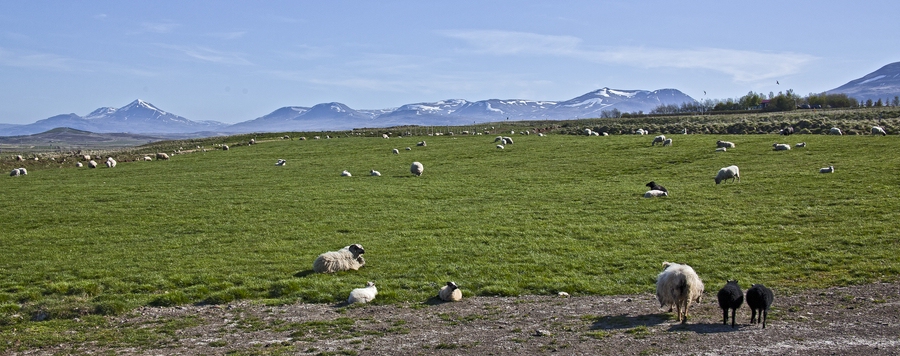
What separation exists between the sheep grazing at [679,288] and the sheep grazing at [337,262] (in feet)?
26.2

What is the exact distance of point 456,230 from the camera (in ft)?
67.8

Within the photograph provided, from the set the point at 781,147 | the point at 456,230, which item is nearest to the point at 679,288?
the point at 456,230

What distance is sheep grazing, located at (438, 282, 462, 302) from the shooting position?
13.1 m

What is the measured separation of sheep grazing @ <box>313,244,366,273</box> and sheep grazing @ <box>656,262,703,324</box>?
7.98 meters

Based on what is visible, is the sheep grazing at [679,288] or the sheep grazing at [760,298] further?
the sheep grazing at [679,288]

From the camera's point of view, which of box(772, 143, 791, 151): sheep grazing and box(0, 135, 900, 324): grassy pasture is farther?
box(772, 143, 791, 151): sheep grazing

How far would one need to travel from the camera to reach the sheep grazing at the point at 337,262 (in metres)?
15.7

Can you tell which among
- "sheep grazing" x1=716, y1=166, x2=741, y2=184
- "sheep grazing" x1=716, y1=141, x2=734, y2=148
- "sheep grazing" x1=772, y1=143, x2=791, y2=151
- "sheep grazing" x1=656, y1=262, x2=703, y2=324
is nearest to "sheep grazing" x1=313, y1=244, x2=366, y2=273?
"sheep grazing" x1=656, y1=262, x2=703, y2=324

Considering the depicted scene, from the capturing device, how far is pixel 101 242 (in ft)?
66.7

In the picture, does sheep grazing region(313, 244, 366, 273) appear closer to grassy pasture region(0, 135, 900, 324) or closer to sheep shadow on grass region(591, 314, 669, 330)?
grassy pasture region(0, 135, 900, 324)

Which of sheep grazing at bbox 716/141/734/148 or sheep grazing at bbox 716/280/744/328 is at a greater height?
sheep grazing at bbox 716/141/734/148

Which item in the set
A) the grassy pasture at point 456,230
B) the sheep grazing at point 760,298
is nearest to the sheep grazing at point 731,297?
the sheep grazing at point 760,298

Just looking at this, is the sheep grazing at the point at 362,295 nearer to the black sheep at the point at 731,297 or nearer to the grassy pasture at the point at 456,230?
the grassy pasture at the point at 456,230

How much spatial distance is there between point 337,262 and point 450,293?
13.3 ft
